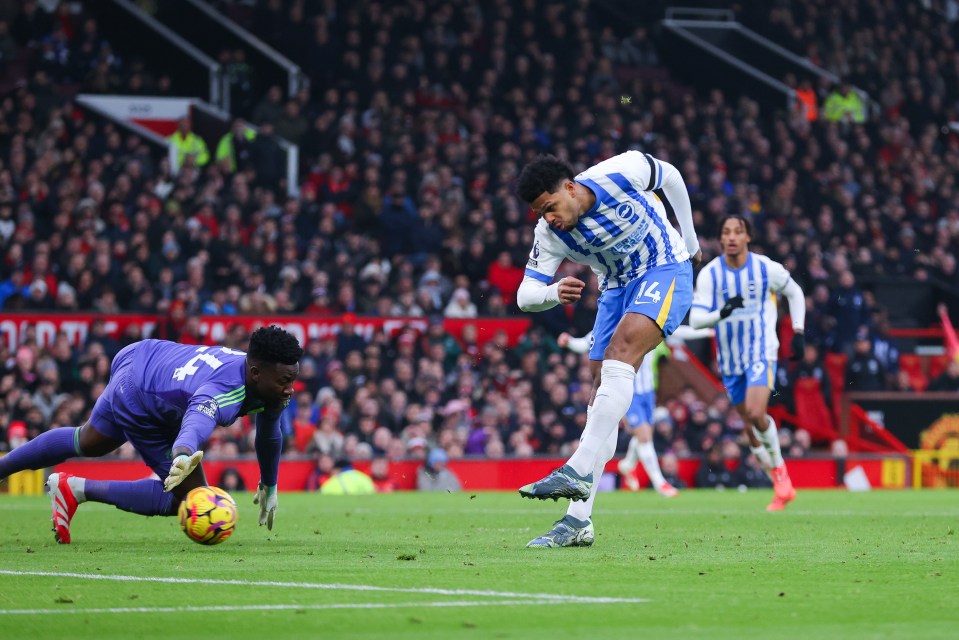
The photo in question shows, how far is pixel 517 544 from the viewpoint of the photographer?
9414 millimetres

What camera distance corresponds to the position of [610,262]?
31.4 ft

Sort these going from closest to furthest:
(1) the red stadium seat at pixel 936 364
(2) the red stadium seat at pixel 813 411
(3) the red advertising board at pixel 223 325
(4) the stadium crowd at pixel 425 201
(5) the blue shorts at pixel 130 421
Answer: (5) the blue shorts at pixel 130 421 → (3) the red advertising board at pixel 223 325 → (4) the stadium crowd at pixel 425 201 → (2) the red stadium seat at pixel 813 411 → (1) the red stadium seat at pixel 936 364

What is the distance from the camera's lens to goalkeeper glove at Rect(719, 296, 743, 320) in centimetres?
1415

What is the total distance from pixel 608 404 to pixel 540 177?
1.42 metres

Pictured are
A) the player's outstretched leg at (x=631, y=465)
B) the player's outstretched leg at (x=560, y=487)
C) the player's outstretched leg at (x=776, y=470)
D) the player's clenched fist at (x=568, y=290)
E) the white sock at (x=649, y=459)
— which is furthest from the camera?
the player's outstretched leg at (x=631, y=465)

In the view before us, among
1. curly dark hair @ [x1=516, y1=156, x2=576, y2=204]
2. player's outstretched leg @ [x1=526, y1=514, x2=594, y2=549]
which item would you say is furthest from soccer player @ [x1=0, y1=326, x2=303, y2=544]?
player's outstretched leg @ [x1=526, y1=514, x2=594, y2=549]

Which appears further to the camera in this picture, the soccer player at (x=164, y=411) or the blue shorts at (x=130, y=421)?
the blue shorts at (x=130, y=421)

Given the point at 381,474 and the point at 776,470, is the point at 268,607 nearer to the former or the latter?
the point at 776,470

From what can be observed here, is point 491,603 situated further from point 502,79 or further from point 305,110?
point 502,79

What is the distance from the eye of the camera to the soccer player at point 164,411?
8.60 metres

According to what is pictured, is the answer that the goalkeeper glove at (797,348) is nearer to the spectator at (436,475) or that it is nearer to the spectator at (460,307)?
the spectator at (436,475)

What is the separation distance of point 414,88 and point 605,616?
21574 millimetres

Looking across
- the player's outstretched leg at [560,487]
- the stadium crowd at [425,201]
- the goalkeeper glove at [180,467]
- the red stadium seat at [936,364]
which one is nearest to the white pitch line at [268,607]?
the goalkeeper glove at [180,467]

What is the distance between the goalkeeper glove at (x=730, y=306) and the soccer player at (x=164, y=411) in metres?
5.67
